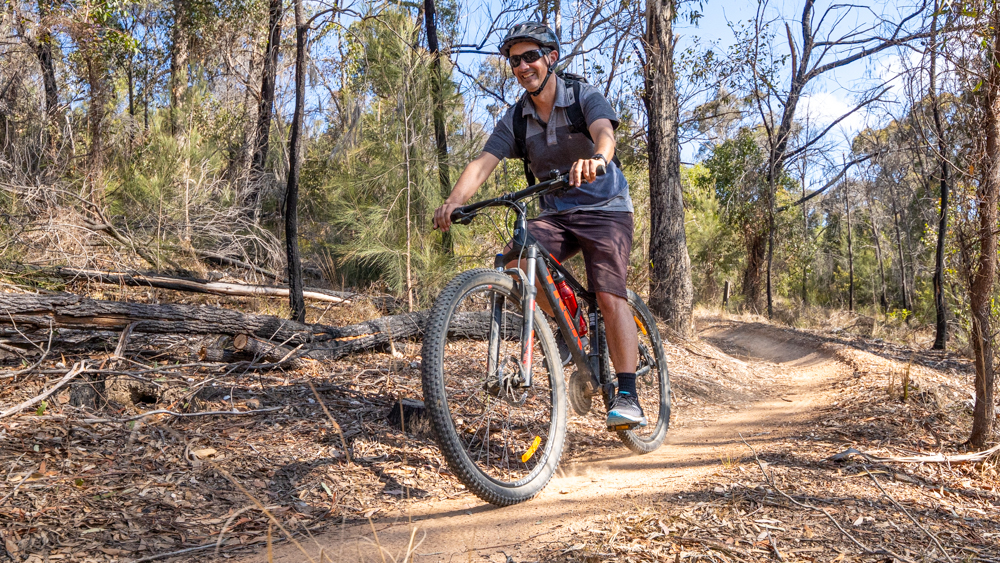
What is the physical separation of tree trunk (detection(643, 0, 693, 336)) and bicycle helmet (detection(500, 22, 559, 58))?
19.6ft

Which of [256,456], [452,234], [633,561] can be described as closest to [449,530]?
[633,561]

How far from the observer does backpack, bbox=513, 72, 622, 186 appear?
3.14m

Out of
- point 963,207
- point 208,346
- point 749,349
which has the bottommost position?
point 749,349

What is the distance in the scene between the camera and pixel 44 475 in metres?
2.44

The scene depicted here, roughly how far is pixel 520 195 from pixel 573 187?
399 millimetres

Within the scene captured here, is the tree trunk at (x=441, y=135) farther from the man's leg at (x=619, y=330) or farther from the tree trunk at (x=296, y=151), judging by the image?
the man's leg at (x=619, y=330)

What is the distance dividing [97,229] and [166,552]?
6.03 metres

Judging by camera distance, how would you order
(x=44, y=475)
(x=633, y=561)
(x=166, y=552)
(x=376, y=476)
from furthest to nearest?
(x=376, y=476) < (x=44, y=475) < (x=166, y=552) < (x=633, y=561)

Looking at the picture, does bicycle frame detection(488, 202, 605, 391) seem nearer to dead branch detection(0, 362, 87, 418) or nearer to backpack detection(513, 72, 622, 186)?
backpack detection(513, 72, 622, 186)

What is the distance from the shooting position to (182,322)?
14.2 ft

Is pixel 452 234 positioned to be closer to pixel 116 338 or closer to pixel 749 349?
pixel 116 338

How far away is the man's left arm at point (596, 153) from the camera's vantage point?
2.56m

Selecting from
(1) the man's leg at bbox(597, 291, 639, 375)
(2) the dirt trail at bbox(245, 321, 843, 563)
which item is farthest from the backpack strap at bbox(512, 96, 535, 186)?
(2) the dirt trail at bbox(245, 321, 843, 563)

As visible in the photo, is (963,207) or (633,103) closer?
(963,207)
